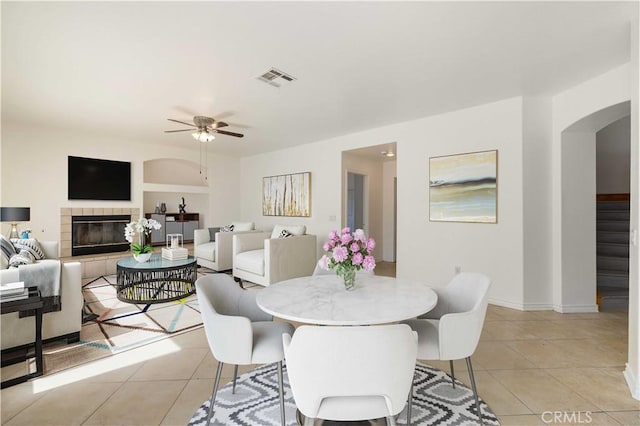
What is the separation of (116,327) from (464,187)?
4.25 metres

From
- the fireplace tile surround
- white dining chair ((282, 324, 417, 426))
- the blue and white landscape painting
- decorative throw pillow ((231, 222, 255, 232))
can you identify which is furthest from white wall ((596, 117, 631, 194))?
the fireplace tile surround

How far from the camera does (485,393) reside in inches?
77.5

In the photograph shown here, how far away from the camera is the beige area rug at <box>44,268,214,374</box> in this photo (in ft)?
8.05

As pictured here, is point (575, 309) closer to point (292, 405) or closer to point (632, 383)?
point (632, 383)

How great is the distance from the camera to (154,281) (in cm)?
451

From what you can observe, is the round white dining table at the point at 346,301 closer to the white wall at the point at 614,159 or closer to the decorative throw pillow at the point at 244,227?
the decorative throw pillow at the point at 244,227

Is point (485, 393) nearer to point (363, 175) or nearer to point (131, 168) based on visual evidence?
point (363, 175)

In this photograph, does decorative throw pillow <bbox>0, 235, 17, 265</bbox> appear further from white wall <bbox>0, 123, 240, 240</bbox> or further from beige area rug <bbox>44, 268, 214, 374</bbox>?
white wall <bbox>0, 123, 240, 240</bbox>

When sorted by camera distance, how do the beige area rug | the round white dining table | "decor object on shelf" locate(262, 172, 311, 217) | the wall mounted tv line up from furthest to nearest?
"decor object on shelf" locate(262, 172, 311, 217), the wall mounted tv, the beige area rug, the round white dining table

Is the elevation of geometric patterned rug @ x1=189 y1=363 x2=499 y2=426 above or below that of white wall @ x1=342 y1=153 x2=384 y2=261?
below

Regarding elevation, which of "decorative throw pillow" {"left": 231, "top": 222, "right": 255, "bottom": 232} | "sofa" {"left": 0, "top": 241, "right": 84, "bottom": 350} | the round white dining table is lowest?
"sofa" {"left": 0, "top": 241, "right": 84, "bottom": 350}

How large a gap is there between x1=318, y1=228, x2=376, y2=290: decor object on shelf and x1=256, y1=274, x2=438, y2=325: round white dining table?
0.39 ft

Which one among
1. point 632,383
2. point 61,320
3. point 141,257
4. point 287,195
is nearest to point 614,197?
point 632,383

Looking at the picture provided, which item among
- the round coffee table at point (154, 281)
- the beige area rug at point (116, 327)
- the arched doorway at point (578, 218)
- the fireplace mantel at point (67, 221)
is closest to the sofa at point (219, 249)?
the round coffee table at point (154, 281)
